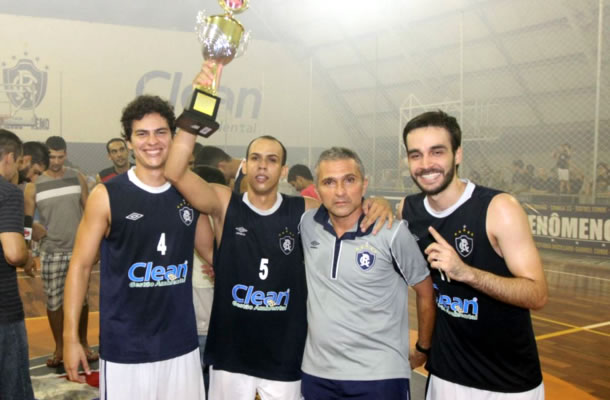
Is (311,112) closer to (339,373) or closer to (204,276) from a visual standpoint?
(204,276)

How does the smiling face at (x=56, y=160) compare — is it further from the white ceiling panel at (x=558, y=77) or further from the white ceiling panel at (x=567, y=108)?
the white ceiling panel at (x=558, y=77)

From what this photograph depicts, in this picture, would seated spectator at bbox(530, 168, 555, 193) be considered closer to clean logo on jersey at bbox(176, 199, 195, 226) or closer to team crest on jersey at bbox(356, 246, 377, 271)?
team crest on jersey at bbox(356, 246, 377, 271)

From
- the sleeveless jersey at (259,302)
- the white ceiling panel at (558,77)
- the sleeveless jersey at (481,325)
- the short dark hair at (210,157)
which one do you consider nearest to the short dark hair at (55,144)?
the short dark hair at (210,157)

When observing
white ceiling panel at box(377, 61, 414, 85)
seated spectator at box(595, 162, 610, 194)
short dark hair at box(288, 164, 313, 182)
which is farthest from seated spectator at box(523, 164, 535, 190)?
short dark hair at box(288, 164, 313, 182)

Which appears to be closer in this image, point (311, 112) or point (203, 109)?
point (203, 109)

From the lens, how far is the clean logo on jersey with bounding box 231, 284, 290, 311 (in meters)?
2.75

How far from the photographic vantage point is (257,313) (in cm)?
275

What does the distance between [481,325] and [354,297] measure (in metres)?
0.57

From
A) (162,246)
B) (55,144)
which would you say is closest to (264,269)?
(162,246)

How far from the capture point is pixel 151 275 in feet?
8.36

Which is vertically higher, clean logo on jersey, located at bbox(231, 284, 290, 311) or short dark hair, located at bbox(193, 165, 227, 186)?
short dark hair, located at bbox(193, 165, 227, 186)

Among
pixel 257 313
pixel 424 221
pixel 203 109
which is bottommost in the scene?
pixel 257 313

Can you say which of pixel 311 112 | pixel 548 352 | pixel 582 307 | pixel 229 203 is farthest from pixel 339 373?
pixel 311 112

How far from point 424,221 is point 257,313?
95cm
